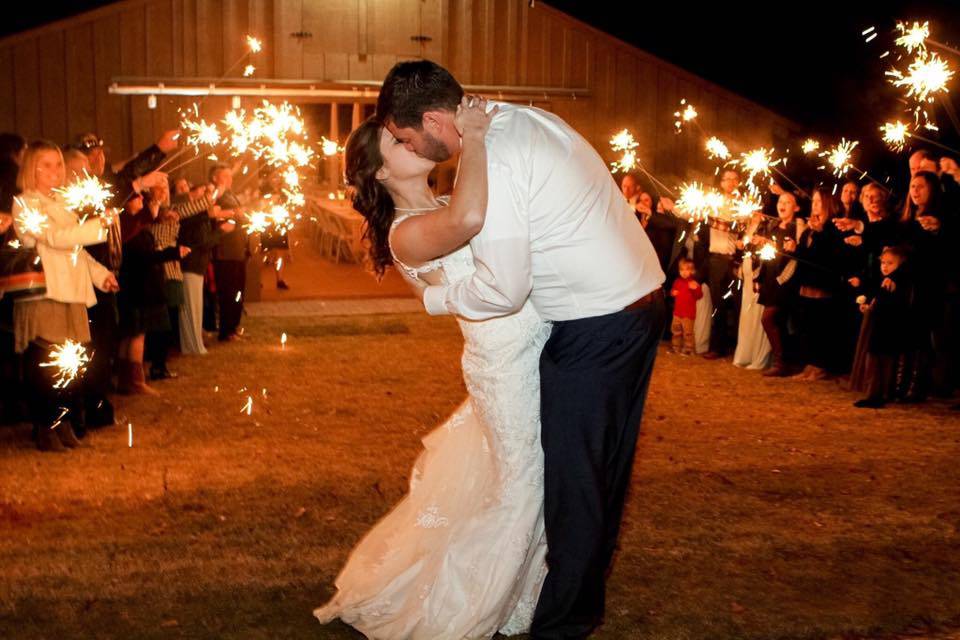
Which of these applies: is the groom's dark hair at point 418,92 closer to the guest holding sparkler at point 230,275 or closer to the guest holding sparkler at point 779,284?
the guest holding sparkler at point 779,284

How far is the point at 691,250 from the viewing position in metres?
12.5

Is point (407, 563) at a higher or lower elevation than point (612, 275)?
lower

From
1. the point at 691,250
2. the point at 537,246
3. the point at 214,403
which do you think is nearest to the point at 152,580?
the point at 537,246

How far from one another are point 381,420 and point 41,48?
9231 mm

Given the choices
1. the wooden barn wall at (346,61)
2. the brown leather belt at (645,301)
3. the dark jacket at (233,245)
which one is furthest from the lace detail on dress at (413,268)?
the wooden barn wall at (346,61)

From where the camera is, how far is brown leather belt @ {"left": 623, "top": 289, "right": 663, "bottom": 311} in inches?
158

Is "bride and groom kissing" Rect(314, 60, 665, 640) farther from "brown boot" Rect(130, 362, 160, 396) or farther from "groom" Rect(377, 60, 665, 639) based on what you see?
"brown boot" Rect(130, 362, 160, 396)

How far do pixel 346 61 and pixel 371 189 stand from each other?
12.2m

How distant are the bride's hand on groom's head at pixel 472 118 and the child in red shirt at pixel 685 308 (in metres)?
8.43

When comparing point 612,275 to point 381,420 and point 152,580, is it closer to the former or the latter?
point 152,580

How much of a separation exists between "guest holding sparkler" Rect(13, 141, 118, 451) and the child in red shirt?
20.9ft

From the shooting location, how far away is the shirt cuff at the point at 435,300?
413 cm

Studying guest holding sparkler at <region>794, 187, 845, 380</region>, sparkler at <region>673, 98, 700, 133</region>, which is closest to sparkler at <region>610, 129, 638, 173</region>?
sparkler at <region>673, 98, 700, 133</region>

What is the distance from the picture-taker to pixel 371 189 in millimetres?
4566
